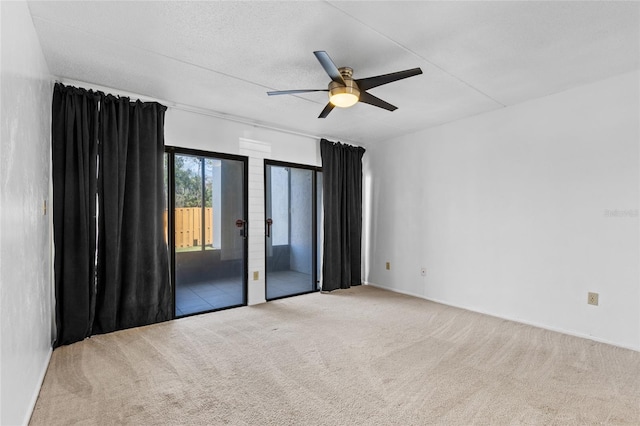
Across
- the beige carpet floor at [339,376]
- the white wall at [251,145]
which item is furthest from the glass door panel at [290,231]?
the beige carpet floor at [339,376]

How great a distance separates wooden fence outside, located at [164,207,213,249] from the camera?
3.75 m

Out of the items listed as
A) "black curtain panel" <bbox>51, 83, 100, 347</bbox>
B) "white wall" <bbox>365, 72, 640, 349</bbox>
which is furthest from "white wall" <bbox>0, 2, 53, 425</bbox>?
"white wall" <bbox>365, 72, 640, 349</bbox>

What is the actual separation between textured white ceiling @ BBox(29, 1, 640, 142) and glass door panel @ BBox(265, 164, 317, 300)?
1440 millimetres

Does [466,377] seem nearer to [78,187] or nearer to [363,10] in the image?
[363,10]

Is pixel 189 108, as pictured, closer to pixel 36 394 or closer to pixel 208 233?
pixel 208 233

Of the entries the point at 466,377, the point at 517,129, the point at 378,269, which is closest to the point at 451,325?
the point at 466,377

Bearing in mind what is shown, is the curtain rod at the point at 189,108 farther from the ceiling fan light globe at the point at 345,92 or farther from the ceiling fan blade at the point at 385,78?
the ceiling fan blade at the point at 385,78

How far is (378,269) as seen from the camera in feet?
17.1

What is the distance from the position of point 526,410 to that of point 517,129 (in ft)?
9.28

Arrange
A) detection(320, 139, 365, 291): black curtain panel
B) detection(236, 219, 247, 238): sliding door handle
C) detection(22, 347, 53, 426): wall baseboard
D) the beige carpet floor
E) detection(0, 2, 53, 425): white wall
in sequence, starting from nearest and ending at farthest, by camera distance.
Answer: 1. detection(0, 2, 53, 425): white wall
2. detection(22, 347, 53, 426): wall baseboard
3. the beige carpet floor
4. detection(236, 219, 247, 238): sliding door handle
5. detection(320, 139, 365, 291): black curtain panel

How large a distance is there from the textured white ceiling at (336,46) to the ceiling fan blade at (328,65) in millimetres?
240

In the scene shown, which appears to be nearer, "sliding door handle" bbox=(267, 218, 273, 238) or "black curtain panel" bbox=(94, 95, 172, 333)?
"black curtain panel" bbox=(94, 95, 172, 333)

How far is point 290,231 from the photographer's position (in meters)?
4.83

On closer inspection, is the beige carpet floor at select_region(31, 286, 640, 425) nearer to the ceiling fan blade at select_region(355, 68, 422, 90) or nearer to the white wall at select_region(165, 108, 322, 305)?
the white wall at select_region(165, 108, 322, 305)
